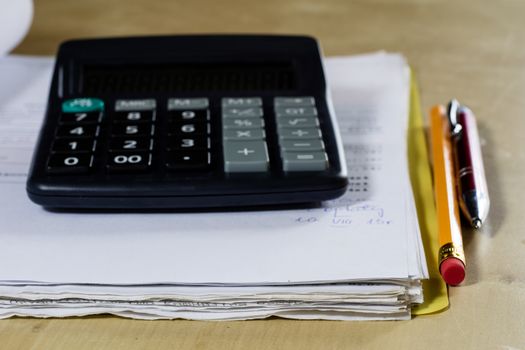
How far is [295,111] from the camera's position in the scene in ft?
1.76

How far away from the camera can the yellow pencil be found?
444 mm

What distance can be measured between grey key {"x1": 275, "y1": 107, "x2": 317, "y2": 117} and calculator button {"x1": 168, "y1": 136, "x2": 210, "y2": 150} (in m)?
0.06

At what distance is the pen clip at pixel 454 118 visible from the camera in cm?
55

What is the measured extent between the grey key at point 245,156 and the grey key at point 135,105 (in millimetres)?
72

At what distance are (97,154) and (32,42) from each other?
0.97 feet

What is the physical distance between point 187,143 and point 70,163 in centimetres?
8

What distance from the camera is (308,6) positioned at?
0.82 metres

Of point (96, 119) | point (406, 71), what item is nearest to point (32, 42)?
point (96, 119)

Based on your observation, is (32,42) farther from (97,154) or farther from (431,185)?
(431,185)

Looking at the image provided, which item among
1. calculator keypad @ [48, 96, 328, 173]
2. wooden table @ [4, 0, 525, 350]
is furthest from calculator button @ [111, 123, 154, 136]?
wooden table @ [4, 0, 525, 350]

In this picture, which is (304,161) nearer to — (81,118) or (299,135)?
(299,135)

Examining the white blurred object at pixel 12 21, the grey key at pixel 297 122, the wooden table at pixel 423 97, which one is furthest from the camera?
the white blurred object at pixel 12 21

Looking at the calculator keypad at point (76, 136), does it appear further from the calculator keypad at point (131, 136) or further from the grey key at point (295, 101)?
the grey key at point (295, 101)

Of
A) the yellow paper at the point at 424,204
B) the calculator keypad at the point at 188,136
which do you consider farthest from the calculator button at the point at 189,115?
the yellow paper at the point at 424,204
